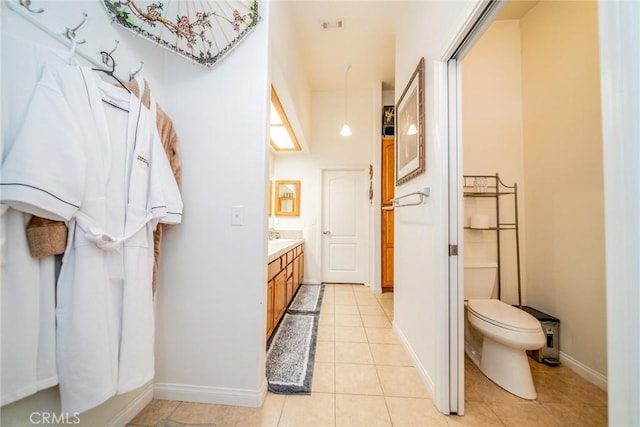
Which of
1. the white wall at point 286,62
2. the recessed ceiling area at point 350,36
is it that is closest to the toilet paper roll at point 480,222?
the recessed ceiling area at point 350,36

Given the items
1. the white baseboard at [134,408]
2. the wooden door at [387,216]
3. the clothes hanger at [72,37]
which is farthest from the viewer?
the wooden door at [387,216]

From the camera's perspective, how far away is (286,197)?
12.5ft

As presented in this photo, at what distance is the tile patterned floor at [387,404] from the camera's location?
1177 mm

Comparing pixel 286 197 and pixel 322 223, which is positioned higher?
pixel 286 197

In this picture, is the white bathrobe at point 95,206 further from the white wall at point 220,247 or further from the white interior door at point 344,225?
the white interior door at point 344,225

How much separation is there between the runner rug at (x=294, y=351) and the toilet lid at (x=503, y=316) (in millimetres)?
1242

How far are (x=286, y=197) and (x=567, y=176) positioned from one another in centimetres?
325

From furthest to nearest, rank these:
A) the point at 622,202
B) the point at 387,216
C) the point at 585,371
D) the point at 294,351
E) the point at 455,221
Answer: the point at 387,216 < the point at 294,351 < the point at 585,371 < the point at 455,221 < the point at 622,202

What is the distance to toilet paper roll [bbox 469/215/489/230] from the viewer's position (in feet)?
6.14

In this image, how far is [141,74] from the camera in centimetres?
123

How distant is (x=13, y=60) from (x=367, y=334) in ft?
8.47

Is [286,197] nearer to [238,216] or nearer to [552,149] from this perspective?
[238,216]

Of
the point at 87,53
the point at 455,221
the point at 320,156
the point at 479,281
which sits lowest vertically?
the point at 479,281

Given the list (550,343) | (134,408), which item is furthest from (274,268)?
(550,343)
